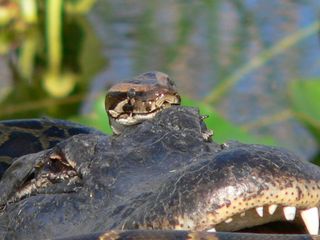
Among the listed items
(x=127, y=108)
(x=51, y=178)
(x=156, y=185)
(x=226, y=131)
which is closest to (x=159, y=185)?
(x=156, y=185)

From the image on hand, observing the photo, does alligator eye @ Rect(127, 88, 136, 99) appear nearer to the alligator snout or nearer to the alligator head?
the alligator head

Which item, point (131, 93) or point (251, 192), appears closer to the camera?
point (251, 192)

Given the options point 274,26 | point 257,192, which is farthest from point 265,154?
point 274,26

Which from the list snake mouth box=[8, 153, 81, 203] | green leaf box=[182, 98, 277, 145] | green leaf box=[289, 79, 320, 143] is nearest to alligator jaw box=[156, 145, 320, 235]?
snake mouth box=[8, 153, 81, 203]

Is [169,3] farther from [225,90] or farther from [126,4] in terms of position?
[225,90]

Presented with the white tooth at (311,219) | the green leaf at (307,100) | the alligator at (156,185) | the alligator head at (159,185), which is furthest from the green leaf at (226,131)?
the white tooth at (311,219)

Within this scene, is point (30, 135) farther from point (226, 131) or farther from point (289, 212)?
point (226, 131)

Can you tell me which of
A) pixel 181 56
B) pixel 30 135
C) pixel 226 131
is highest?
pixel 30 135
